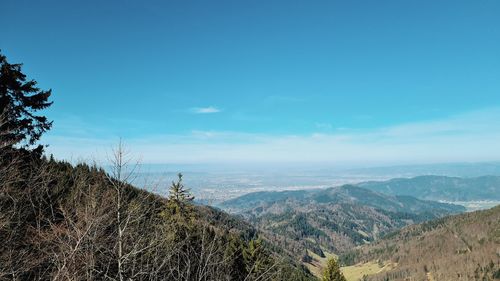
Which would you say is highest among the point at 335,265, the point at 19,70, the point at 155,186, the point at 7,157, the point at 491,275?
the point at 19,70

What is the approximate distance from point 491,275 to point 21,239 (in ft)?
767

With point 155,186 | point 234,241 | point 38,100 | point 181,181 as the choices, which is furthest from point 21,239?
point 234,241

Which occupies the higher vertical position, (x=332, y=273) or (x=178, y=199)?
(x=178, y=199)

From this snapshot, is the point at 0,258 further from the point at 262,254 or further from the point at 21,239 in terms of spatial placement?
the point at 262,254

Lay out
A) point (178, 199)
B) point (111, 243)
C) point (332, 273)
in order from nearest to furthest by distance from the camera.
Answer: point (111, 243) → point (178, 199) → point (332, 273)

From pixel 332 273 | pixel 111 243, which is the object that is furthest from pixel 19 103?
pixel 332 273

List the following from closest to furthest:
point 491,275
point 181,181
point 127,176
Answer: point 127,176 < point 181,181 < point 491,275

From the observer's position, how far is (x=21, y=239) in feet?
59.1

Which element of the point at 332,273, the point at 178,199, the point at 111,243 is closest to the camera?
the point at 111,243

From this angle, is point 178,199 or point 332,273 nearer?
point 178,199

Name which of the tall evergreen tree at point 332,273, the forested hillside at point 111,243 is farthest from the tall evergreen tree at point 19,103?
the tall evergreen tree at point 332,273

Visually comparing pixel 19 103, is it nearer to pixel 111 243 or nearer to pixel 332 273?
pixel 111 243

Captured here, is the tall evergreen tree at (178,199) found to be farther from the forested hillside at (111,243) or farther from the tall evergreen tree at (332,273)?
the tall evergreen tree at (332,273)

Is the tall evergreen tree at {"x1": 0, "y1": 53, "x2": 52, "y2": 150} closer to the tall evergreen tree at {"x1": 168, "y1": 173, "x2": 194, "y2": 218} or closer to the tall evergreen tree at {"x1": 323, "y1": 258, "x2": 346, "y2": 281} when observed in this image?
the tall evergreen tree at {"x1": 168, "y1": 173, "x2": 194, "y2": 218}
